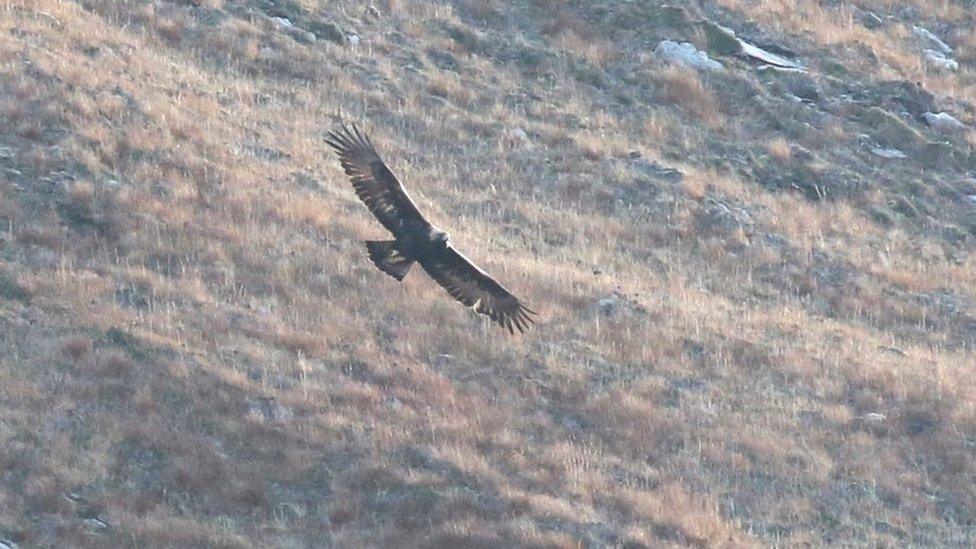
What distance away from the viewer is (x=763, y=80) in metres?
22.1

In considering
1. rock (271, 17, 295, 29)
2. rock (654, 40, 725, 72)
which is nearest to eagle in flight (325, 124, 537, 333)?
rock (271, 17, 295, 29)

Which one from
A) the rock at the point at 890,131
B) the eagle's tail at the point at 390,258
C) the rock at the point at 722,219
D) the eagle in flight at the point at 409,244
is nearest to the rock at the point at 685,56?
the rock at the point at 890,131

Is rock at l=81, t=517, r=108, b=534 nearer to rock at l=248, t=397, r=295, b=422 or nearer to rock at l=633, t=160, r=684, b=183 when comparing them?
rock at l=248, t=397, r=295, b=422

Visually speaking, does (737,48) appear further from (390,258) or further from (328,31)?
(390,258)

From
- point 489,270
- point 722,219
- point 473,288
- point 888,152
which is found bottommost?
point 888,152

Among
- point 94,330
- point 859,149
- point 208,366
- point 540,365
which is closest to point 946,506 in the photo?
point 540,365

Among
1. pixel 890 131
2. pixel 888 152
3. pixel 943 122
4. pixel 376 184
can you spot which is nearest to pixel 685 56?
pixel 890 131

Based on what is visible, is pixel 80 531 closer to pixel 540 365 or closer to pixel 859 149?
pixel 540 365

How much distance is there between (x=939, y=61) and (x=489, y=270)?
11.4 meters

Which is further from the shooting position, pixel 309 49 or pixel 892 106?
pixel 892 106

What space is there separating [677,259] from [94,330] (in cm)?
652

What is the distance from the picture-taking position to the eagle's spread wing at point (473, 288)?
11742 mm

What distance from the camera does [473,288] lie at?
1190cm

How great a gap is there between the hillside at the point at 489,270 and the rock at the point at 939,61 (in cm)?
A: 103
